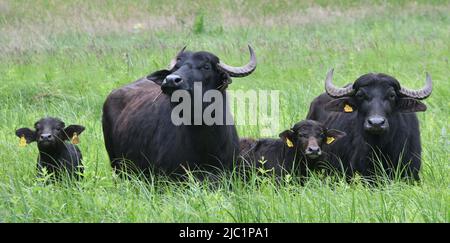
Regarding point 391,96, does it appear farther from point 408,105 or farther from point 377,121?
point 377,121

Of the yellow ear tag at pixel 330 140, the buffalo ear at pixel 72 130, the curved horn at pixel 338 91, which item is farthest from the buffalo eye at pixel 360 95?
the buffalo ear at pixel 72 130

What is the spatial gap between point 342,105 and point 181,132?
1708 mm

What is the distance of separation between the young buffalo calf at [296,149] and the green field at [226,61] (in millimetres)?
395

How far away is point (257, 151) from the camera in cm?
907

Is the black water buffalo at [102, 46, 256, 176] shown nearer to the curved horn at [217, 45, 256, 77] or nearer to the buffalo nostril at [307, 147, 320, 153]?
the curved horn at [217, 45, 256, 77]

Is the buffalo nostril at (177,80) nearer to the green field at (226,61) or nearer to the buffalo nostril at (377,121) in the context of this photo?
the green field at (226,61)

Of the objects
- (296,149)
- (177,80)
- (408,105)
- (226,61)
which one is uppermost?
(177,80)

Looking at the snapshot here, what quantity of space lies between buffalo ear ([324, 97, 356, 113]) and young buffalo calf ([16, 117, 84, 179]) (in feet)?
8.41

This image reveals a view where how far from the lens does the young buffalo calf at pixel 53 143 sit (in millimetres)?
8133

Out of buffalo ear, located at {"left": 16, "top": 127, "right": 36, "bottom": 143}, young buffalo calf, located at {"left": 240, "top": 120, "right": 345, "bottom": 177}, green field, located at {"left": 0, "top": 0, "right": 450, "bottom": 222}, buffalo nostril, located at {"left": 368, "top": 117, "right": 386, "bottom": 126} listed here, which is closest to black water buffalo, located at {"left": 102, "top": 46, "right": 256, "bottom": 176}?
green field, located at {"left": 0, "top": 0, "right": 450, "bottom": 222}

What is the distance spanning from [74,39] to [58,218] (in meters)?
13.6

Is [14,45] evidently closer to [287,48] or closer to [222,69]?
[287,48]

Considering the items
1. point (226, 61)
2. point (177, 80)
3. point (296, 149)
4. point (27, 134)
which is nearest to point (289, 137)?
point (296, 149)

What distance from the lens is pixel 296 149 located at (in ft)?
27.9
